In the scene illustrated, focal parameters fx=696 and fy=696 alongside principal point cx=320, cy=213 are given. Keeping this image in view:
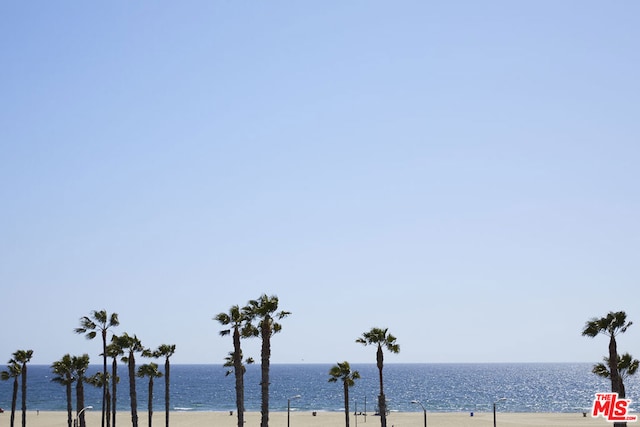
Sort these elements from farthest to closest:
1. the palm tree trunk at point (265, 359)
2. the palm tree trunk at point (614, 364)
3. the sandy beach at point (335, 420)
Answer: the sandy beach at point (335, 420), the palm tree trunk at point (265, 359), the palm tree trunk at point (614, 364)

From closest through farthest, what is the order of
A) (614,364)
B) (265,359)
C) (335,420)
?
(614,364) → (265,359) → (335,420)

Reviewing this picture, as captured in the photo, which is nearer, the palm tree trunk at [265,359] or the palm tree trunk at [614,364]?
the palm tree trunk at [614,364]

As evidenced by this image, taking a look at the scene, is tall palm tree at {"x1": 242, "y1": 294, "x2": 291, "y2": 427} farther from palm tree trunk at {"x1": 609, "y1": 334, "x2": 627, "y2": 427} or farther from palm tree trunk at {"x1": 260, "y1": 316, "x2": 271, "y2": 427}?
palm tree trunk at {"x1": 609, "y1": 334, "x2": 627, "y2": 427}

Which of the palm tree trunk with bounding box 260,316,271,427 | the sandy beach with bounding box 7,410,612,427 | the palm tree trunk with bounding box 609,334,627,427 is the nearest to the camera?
the palm tree trunk with bounding box 609,334,627,427

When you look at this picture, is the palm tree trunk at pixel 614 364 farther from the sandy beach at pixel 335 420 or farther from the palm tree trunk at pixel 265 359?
the sandy beach at pixel 335 420

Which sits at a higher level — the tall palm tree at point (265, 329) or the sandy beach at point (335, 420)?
→ the tall palm tree at point (265, 329)

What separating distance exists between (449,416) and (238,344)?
8227 cm

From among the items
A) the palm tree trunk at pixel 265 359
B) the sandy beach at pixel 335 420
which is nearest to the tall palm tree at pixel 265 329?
the palm tree trunk at pixel 265 359

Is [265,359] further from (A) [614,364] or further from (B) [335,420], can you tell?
(B) [335,420]

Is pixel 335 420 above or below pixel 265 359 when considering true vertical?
below

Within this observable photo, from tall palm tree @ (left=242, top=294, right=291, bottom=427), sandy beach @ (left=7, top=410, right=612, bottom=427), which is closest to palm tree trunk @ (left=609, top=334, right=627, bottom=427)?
tall palm tree @ (left=242, top=294, right=291, bottom=427)

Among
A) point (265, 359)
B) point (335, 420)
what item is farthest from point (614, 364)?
point (335, 420)

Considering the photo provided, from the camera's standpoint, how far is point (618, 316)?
47.2 metres

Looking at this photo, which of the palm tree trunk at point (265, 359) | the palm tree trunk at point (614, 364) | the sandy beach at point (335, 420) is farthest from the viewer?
the sandy beach at point (335, 420)
